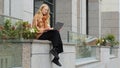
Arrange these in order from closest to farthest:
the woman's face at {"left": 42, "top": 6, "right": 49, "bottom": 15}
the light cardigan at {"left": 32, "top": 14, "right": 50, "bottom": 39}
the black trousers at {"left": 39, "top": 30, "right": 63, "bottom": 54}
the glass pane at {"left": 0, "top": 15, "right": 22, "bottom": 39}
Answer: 1. the glass pane at {"left": 0, "top": 15, "right": 22, "bottom": 39}
2. the black trousers at {"left": 39, "top": 30, "right": 63, "bottom": 54}
3. the light cardigan at {"left": 32, "top": 14, "right": 50, "bottom": 39}
4. the woman's face at {"left": 42, "top": 6, "right": 49, "bottom": 15}

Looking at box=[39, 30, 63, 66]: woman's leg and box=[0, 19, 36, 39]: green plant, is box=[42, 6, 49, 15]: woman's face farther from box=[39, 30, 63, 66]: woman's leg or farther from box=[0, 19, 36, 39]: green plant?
box=[0, 19, 36, 39]: green plant

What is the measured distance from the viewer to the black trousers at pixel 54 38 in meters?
11.1

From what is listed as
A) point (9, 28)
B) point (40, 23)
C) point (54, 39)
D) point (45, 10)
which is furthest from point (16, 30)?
point (45, 10)

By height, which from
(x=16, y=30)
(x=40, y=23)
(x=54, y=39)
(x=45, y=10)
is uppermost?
(x=45, y=10)

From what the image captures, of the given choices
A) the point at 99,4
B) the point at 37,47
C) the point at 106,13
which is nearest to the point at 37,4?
the point at 37,47

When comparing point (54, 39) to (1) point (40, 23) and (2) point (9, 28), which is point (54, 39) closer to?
(1) point (40, 23)

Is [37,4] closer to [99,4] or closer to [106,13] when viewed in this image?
[99,4]

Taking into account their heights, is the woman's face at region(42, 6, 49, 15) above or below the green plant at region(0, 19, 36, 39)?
above

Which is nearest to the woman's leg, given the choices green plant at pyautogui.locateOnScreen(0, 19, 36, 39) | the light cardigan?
the light cardigan

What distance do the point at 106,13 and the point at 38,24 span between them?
2557cm

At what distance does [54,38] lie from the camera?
11.2 metres

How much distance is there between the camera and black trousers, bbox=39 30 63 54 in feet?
36.4

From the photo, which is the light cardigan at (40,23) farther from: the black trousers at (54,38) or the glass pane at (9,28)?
the glass pane at (9,28)

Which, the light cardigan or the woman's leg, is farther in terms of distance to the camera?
the light cardigan
